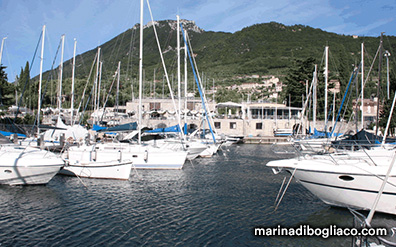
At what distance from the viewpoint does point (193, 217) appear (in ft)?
46.7

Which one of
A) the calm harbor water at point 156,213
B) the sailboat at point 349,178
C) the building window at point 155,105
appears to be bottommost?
the calm harbor water at point 156,213

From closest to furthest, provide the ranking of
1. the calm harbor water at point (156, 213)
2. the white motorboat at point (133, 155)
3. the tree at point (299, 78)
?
the calm harbor water at point (156, 213) → the white motorboat at point (133, 155) → the tree at point (299, 78)

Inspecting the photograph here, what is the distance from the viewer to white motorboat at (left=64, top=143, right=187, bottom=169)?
23.8 meters

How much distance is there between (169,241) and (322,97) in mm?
62025

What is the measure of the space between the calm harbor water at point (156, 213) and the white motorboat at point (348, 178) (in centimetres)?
82

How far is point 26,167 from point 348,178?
53.6 feet

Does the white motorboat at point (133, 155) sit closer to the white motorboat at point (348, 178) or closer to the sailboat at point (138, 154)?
the sailboat at point (138, 154)

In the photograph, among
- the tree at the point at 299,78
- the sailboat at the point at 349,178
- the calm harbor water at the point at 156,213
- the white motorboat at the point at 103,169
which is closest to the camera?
the calm harbor water at the point at 156,213

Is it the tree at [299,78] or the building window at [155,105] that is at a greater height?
the tree at [299,78]

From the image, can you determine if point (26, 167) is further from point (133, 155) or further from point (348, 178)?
point (348, 178)

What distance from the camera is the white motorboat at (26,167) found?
17922 mm

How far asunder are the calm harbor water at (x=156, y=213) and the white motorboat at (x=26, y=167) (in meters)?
0.52

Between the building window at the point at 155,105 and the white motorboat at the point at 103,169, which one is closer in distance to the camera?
the white motorboat at the point at 103,169

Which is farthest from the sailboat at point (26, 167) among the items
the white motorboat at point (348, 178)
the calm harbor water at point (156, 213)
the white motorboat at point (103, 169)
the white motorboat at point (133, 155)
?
the white motorboat at point (348, 178)
